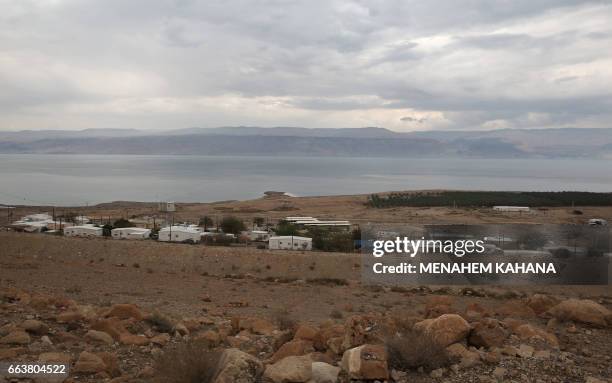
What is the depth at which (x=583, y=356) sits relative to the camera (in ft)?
23.7

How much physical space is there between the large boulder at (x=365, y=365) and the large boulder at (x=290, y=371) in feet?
1.44

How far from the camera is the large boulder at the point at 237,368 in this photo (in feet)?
18.0

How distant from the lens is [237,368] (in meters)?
5.61

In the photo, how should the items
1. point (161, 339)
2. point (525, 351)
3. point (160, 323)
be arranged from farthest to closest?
point (160, 323), point (161, 339), point (525, 351)

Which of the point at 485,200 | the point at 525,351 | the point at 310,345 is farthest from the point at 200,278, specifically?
the point at 485,200

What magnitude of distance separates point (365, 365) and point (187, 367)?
6.47ft

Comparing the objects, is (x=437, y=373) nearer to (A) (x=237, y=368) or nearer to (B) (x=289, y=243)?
(A) (x=237, y=368)

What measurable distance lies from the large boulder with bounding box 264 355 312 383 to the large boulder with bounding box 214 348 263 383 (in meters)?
0.16

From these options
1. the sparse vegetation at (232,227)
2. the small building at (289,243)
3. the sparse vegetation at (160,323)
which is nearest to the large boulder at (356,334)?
the sparse vegetation at (160,323)

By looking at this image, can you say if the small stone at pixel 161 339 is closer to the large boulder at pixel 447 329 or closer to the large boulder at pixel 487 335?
the large boulder at pixel 447 329

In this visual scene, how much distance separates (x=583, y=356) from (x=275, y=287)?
38.8 feet

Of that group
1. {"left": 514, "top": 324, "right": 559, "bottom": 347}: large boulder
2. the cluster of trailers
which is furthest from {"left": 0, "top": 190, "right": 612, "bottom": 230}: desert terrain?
{"left": 514, "top": 324, "right": 559, "bottom": 347}: large boulder

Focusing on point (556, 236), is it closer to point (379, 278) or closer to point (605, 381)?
point (379, 278)

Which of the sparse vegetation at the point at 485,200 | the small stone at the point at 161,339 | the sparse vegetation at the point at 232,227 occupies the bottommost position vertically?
the sparse vegetation at the point at 232,227
